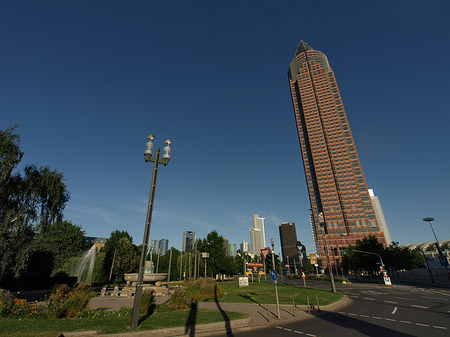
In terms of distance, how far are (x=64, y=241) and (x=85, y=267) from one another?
9.47 m

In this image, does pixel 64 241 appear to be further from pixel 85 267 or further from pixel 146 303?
pixel 146 303

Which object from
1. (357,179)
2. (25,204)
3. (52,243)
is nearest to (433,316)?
(25,204)

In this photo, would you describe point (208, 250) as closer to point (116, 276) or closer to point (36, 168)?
point (116, 276)

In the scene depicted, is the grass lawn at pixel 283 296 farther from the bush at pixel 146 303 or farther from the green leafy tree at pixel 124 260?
the green leafy tree at pixel 124 260

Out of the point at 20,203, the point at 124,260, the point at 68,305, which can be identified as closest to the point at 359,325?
the point at 68,305

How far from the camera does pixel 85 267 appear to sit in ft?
155

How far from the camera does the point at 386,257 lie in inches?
2180

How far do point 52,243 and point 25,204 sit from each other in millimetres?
22747

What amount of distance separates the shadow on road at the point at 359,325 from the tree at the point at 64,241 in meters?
45.7

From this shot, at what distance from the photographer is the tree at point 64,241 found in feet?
132

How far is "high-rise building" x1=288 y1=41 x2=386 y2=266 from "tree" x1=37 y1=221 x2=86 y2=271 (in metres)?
90.4

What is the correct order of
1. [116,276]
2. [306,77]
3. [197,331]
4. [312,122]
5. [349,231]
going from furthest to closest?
1. [306,77]
2. [312,122]
3. [349,231]
4. [116,276]
5. [197,331]

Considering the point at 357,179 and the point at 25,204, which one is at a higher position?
the point at 357,179

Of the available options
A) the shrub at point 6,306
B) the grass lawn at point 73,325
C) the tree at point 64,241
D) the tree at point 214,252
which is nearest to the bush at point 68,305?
the grass lawn at point 73,325
